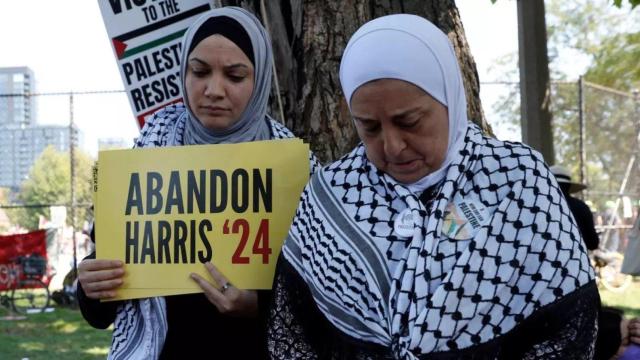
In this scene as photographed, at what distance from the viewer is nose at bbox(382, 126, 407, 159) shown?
187 cm

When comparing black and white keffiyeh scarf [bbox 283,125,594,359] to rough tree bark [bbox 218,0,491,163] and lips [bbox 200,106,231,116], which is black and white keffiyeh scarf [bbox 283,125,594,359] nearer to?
lips [bbox 200,106,231,116]

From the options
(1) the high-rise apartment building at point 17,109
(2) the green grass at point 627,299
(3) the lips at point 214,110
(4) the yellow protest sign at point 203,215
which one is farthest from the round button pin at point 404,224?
(1) the high-rise apartment building at point 17,109

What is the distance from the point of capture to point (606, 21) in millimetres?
30312

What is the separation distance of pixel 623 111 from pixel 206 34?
1531cm

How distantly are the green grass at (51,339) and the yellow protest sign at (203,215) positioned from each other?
6821 millimetres

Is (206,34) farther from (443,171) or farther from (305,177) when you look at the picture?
(443,171)

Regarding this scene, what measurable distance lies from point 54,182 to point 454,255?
57.1ft

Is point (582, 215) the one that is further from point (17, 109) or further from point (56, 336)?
point (17, 109)

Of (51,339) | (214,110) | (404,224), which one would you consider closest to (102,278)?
(214,110)

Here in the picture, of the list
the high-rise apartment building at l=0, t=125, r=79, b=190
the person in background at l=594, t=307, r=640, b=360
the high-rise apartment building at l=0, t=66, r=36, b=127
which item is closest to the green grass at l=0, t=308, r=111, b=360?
the high-rise apartment building at l=0, t=125, r=79, b=190

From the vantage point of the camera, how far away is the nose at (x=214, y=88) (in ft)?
7.91

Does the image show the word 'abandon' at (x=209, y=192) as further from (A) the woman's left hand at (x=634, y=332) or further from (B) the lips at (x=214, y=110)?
(A) the woman's left hand at (x=634, y=332)

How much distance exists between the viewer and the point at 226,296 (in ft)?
7.48

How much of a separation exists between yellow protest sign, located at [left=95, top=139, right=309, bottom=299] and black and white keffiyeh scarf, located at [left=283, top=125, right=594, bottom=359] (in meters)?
0.37
